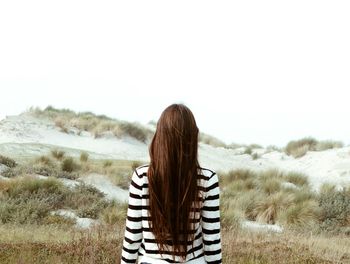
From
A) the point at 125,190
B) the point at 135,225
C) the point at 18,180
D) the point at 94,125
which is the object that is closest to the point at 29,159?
the point at 125,190

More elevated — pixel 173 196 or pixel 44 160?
pixel 173 196

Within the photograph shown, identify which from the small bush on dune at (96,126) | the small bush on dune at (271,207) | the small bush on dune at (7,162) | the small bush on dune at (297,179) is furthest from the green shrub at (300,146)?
the small bush on dune at (7,162)

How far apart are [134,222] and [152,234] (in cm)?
13

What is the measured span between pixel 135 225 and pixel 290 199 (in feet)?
36.7

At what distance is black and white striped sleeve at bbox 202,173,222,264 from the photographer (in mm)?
3402

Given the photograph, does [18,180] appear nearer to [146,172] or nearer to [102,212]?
[102,212]

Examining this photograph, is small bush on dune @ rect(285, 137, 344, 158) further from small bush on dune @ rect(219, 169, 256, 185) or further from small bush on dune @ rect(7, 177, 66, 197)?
small bush on dune @ rect(7, 177, 66, 197)

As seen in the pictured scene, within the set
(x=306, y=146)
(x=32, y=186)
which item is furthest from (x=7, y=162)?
(x=306, y=146)

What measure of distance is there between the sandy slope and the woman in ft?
67.0

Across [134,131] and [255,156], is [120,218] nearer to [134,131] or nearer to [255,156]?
[134,131]

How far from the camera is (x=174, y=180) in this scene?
3.38 metres

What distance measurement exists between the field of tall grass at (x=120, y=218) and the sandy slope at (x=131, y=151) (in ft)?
21.0

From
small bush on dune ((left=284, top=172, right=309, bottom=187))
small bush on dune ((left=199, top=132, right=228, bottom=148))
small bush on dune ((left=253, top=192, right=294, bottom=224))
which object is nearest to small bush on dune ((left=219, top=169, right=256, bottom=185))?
small bush on dune ((left=284, top=172, right=309, bottom=187))

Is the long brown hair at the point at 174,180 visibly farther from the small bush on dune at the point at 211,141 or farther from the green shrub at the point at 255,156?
the small bush on dune at the point at 211,141
